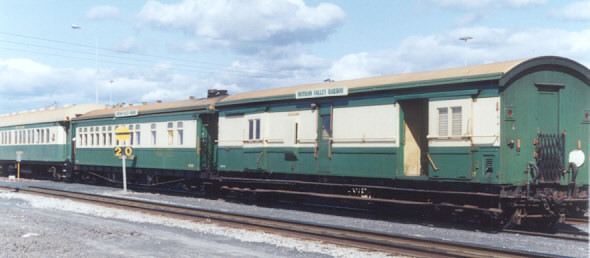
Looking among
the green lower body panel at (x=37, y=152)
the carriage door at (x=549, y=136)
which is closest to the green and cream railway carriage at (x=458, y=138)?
the carriage door at (x=549, y=136)

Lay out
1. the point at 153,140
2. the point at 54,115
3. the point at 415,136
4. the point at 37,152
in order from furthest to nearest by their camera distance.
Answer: the point at 37,152, the point at 54,115, the point at 153,140, the point at 415,136

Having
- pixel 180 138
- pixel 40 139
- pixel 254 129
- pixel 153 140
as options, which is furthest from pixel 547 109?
pixel 40 139

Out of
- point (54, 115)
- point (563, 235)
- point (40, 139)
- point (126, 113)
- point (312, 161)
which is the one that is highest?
point (54, 115)

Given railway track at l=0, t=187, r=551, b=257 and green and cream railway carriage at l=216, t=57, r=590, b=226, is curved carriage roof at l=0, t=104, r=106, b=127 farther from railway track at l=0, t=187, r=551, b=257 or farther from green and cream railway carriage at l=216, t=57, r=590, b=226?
green and cream railway carriage at l=216, t=57, r=590, b=226

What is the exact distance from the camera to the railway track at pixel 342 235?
932cm

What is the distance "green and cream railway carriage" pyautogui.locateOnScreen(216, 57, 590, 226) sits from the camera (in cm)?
1201

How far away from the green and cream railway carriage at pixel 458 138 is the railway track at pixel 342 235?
2.32 m

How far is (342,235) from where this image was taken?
11.0 metres

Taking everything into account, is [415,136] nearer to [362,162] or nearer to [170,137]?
[362,162]

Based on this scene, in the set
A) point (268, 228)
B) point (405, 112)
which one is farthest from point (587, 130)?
point (268, 228)

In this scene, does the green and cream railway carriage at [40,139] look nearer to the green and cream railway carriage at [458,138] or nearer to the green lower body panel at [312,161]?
the green lower body panel at [312,161]

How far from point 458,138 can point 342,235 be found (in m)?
3.52

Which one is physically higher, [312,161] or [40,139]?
[40,139]

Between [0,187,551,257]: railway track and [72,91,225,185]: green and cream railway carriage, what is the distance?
152 inches
